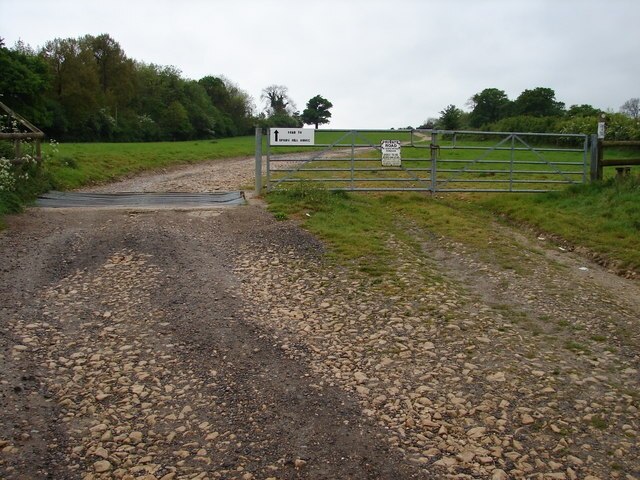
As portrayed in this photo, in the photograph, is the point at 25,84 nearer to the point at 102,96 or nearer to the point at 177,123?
the point at 102,96

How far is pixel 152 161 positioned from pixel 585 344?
22.3 metres

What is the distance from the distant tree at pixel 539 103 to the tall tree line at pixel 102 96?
1511 inches

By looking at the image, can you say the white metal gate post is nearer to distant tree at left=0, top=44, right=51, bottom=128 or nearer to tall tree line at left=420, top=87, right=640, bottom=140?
tall tree line at left=420, top=87, right=640, bottom=140

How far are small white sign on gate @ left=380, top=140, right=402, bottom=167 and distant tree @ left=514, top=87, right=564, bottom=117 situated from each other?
144ft

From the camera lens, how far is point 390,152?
50.3 ft

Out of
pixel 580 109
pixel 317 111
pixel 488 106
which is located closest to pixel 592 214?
pixel 580 109

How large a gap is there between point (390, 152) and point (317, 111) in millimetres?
89610

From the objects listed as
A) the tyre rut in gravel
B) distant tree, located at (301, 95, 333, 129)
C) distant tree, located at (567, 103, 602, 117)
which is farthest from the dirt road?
distant tree, located at (301, 95, 333, 129)

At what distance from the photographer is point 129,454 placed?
13.4 feet

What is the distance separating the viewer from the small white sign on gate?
50.1ft

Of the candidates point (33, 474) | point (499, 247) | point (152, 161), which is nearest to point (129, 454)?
point (33, 474)

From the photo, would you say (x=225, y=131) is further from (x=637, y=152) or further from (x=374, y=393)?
(x=374, y=393)

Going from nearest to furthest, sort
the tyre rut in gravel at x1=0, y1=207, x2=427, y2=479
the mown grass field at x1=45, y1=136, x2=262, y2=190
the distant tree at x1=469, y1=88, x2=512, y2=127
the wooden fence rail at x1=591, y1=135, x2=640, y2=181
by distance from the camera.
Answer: the tyre rut in gravel at x1=0, y1=207, x2=427, y2=479 → the wooden fence rail at x1=591, y1=135, x2=640, y2=181 → the mown grass field at x1=45, y1=136, x2=262, y2=190 → the distant tree at x1=469, y1=88, x2=512, y2=127

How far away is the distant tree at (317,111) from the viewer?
10044 centimetres
